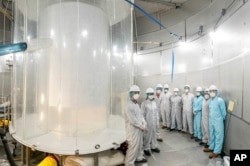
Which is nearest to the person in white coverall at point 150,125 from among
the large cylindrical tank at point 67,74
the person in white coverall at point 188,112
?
the large cylindrical tank at point 67,74

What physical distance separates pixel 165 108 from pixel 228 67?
2031 mm

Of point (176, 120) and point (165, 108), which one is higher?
point (165, 108)

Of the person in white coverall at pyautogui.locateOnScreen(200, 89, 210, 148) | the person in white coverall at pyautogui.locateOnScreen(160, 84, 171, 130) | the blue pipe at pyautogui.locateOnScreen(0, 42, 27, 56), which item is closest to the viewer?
the blue pipe at pyautogui.locateOnScreen(0, 42, 27, 56)

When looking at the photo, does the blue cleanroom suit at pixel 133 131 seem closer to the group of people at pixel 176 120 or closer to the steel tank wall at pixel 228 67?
the group of people at pixel 176 120

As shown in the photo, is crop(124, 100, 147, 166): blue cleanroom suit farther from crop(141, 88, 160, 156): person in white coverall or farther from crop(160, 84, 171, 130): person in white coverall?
crop(160, 84, 171, 130): person in white coverall

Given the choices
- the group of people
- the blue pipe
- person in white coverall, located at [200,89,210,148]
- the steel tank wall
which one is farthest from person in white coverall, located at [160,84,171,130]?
the blue pipe

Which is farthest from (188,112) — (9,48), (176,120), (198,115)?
(9,48)

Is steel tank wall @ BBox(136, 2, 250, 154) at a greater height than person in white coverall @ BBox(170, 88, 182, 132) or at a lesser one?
greater

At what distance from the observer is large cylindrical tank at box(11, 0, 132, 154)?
196 cm

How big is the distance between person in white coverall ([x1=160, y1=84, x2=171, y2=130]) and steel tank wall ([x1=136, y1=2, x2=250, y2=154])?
439 millimetres

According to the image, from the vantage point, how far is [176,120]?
4215 mm

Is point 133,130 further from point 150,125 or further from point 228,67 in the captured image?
point 228,67

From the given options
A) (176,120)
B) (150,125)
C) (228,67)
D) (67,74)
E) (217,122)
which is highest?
(228,67)

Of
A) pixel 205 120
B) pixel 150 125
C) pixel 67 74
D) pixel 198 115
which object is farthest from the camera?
pixel 198 115
